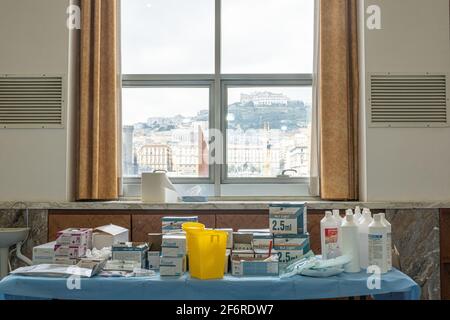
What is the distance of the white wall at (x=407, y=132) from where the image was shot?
3.09m

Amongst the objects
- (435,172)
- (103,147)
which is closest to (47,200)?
(103,147)

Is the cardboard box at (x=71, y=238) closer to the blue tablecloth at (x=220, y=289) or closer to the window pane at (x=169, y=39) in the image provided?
the blue tablecloth at (x=220, y=289)

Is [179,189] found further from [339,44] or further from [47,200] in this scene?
[339,44]

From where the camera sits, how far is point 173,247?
70.1 inches

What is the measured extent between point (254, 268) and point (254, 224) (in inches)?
45.5

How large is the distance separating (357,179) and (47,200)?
2.41m

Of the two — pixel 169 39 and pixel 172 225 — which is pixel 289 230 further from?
pixel 169 39

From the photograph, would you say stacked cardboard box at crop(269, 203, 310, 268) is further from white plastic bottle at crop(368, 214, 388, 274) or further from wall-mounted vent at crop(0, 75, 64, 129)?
wall-mounted vent at crop(0, 75, 64, 129)

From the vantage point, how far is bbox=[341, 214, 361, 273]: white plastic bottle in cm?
180

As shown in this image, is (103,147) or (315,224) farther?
(103,147)

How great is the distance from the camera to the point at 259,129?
3.52 metres

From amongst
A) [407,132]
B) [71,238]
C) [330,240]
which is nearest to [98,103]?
[71,238]
